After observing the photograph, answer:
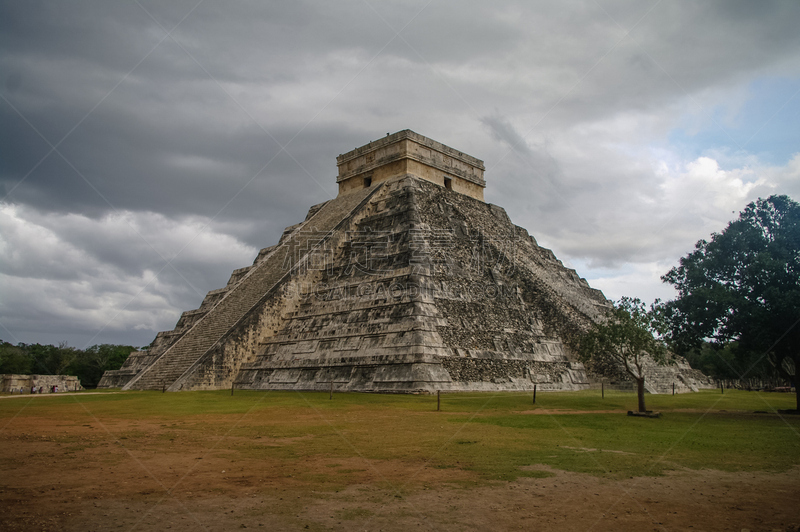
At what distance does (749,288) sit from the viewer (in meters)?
14.0

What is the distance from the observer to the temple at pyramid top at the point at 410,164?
25.5 meters

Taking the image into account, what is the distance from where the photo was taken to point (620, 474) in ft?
21.8

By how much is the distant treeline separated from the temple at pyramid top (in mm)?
20381

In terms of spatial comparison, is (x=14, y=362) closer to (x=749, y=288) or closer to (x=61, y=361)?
(x=61, y=361)

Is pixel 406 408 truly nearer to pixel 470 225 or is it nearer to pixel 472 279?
pixel 472 279

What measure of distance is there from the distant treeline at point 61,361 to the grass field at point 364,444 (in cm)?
2719

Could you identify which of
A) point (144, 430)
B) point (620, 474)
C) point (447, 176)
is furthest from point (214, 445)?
point (447, 176)

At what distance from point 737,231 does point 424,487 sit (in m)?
12.4

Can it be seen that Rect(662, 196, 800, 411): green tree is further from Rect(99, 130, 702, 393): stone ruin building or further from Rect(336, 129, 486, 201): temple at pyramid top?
Rect(336, 129, 486, 201): temple at pyramid top

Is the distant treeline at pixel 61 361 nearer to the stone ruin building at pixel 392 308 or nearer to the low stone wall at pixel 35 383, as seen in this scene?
the low stone wall at pixel 35 383

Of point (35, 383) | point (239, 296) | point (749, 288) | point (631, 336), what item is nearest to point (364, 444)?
point (631, 336)

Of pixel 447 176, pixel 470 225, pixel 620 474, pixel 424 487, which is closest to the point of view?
pixel 424 487

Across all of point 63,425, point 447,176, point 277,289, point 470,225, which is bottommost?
point 63,425

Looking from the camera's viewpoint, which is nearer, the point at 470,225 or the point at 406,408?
the point at 406,408
